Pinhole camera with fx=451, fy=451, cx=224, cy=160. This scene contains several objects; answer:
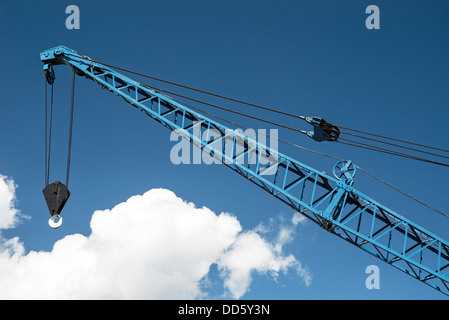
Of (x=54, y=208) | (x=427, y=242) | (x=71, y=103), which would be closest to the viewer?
(x=54, y=208)

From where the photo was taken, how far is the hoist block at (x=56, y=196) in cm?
1958

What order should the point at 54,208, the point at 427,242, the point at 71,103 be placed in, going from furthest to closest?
the point at 427,242 → the point at 71,103 → the point at 54,208

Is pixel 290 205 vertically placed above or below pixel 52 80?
below

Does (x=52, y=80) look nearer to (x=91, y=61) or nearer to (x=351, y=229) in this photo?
(x=91, y=61)

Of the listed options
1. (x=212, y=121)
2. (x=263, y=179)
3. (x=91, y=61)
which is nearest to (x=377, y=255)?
(x=263, y=179)

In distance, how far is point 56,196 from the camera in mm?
19812

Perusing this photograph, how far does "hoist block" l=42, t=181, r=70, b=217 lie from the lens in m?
19.6

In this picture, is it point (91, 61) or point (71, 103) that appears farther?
point (91, 61)

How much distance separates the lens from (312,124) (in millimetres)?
25922

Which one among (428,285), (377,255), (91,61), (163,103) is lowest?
(428,285)

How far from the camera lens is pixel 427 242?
27.3m

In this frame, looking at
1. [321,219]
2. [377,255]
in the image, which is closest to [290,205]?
[321,219]

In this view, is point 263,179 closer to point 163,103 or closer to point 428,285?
point 163,103

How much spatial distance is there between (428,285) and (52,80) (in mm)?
26085
